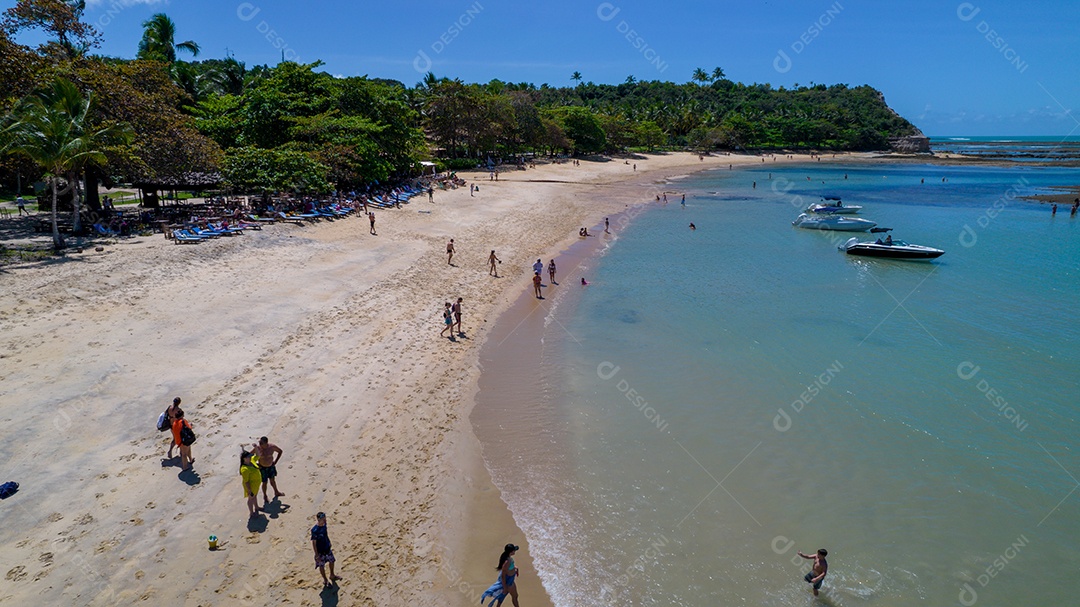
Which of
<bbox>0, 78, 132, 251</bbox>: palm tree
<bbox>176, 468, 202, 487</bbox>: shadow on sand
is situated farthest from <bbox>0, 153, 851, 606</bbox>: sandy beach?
<bbox>0, 78, 132, 251</bbox>: palm tree

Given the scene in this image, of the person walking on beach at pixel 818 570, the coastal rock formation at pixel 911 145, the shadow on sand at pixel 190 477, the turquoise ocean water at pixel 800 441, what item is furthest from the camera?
the coastal rock formation at pixel 911 145

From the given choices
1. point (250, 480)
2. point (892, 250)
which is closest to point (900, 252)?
point (892, 250)

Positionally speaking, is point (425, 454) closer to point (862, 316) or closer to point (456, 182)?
point (862, 316)

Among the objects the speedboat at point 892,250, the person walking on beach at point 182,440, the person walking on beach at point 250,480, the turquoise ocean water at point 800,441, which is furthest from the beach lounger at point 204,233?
the speedboat at point 892,250

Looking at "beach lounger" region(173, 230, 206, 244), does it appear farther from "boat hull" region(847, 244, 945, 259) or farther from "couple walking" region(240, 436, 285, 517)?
"boat hull" region(847, 244, 945, 259)

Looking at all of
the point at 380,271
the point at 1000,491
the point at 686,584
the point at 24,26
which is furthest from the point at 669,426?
the point at 24,26

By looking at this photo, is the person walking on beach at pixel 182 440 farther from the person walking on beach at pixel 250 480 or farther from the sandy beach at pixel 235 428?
the person walking on beach at pixel 250 480
